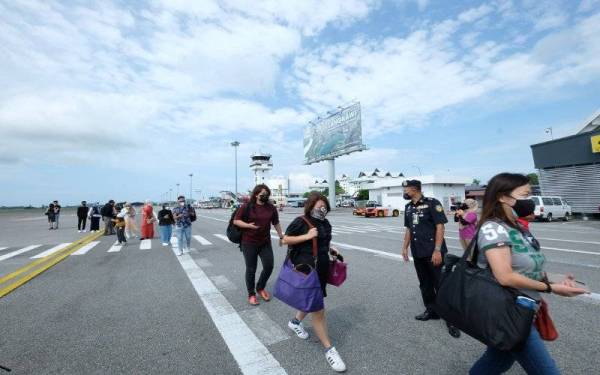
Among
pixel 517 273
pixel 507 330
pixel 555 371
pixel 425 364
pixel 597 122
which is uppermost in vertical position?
pixel 597 122

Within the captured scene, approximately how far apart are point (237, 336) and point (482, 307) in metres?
2.67

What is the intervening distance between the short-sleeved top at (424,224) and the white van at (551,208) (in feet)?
69.0

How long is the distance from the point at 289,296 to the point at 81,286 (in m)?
5.06

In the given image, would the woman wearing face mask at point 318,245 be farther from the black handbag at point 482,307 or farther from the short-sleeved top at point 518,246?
the short-sleeved top at point 518,246

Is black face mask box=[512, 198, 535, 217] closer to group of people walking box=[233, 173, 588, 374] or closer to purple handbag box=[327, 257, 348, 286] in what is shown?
group of people walking box=[233, 173, 588, 374]

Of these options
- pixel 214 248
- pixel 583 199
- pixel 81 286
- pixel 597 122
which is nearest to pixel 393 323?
pixel 81 286

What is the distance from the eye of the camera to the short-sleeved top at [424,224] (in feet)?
12.8

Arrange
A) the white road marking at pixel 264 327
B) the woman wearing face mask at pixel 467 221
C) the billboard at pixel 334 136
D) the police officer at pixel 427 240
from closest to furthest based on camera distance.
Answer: the white road marking at pixel 264 327 → the police officer at pixel 427 240 → the woman wearing face mask at pixel 467 221 → the billboard at pixel 334 136

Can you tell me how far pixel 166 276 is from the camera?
6.57 meters

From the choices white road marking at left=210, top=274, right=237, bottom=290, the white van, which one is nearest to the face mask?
white road marking at left=210, top=274, right=237, bottom=290

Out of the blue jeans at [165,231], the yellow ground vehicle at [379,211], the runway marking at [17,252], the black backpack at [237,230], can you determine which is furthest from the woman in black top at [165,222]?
the yellow ground vehicle at [379,211]

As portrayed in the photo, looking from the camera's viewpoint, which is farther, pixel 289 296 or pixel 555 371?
pixel 289 296

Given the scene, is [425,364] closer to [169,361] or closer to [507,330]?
[507,330]

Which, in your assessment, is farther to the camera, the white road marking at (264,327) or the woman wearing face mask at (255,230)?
the woman wearing face mask at (255,230)
